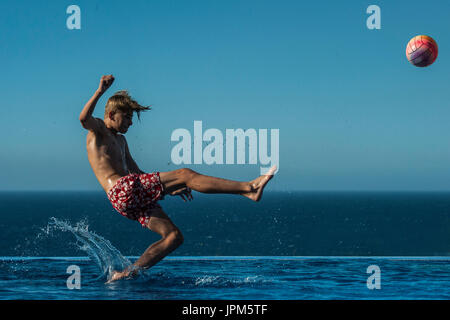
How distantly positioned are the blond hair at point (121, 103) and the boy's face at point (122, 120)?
4 centimetres

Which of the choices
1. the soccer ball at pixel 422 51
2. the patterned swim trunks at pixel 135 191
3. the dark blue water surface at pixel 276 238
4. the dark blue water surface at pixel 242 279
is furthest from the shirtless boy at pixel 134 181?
the dark blue water surface at pixel 276 238

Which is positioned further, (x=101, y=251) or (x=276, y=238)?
(x=276, y=238)

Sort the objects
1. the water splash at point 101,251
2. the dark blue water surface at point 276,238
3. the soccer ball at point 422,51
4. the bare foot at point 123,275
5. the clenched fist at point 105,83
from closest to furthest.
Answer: the clenched fist at point 105,83 → the bare foot at point 123,275 → the water splash at point 101,251 → the soccer ball at point 422,51 → the dark blue water surface at point 276,238

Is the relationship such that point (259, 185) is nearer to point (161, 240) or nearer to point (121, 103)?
point (161, 240)

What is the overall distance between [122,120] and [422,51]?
15.4 ft

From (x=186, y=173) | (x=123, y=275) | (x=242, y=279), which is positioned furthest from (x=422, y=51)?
(x=123, y=275)

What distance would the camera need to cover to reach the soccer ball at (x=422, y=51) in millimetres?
8531

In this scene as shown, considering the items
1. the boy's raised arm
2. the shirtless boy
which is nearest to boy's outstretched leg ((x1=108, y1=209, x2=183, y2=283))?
the shirtless boy

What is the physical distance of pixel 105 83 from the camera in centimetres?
567

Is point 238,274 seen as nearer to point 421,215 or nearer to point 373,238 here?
point 373,238

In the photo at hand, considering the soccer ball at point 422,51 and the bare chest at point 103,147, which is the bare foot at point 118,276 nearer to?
the bare chest at point 103,147

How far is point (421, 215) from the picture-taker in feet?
294

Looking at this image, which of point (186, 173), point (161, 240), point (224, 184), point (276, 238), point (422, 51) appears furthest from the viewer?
point (276, 238)

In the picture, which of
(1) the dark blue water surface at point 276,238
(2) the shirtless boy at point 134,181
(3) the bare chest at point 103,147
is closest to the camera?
(2) the shirtless boy at point 134,181
